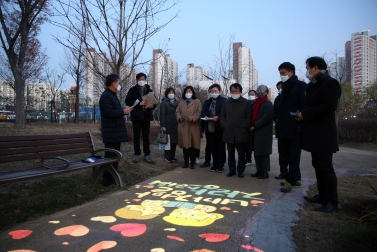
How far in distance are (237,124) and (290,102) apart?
1114 mm

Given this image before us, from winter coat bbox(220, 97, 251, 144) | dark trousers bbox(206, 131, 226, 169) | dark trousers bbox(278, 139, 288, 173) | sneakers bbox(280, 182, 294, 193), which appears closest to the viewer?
sneakers bbox(280, 182, 294, 193)

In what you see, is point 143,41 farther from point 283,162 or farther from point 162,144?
point 283,162

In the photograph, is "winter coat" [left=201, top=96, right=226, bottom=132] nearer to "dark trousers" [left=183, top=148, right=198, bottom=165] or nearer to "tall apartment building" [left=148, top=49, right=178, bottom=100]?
"dark trousers" [left=183, top=148, right=198, bottom=165]

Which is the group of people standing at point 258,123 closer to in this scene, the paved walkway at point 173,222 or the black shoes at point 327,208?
the black shoes at point 327,208

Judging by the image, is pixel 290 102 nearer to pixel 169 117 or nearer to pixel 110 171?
pixel 169 117

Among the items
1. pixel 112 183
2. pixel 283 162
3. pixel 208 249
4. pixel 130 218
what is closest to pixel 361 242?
pixel 208 249

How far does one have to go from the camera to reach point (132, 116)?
6340 millimetres

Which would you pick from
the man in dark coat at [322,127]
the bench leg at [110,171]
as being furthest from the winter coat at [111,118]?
the man in dark coat at [322,127]

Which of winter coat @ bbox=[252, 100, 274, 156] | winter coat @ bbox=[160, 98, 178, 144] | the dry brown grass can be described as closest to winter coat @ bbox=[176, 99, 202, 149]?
winter coat @ bbox=[160, 98, 178, 144]

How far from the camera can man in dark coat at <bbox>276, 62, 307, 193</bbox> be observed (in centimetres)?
500

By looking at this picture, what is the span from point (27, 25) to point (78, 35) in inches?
264

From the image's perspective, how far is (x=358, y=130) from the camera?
46.8ft

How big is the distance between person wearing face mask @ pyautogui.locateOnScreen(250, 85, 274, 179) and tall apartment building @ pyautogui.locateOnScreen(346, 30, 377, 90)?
12061 millimetres

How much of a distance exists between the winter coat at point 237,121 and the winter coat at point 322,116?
5.65 feet
